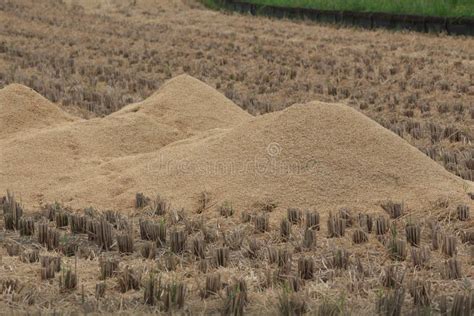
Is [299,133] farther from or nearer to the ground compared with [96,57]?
farther from the ground

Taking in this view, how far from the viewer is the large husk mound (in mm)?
6074

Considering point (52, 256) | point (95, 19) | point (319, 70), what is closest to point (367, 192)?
point (52, 256)

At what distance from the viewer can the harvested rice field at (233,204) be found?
4328 mm

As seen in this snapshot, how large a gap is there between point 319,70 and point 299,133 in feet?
24.2

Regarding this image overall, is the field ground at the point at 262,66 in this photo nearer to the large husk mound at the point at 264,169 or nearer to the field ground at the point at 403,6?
the field ground at the point at 403,6

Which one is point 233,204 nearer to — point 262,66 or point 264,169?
point 264,169

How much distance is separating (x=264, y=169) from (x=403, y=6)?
13.0m

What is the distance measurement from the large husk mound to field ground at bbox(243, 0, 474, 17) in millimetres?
10931

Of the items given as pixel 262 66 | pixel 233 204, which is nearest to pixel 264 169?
pixel 233 204

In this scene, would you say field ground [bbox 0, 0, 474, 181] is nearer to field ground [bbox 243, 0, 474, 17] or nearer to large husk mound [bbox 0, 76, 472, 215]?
field ground [bbox 243, 0, 474, 17]

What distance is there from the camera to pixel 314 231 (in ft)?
17.4

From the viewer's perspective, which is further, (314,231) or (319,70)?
(319,70)

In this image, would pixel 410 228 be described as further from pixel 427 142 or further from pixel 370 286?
pixel 427 142

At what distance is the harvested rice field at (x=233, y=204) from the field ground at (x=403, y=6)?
19.7ft
